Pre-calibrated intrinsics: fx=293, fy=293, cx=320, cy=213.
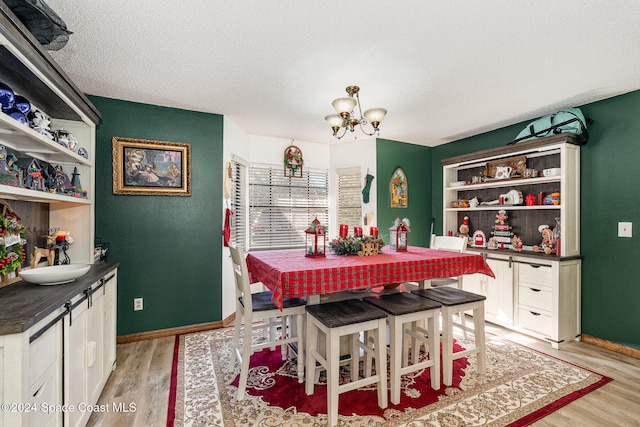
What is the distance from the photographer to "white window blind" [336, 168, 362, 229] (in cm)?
473

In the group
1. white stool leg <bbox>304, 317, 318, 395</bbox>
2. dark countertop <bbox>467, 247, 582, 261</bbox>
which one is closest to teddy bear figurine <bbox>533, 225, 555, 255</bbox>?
dark countertop <bbox>467, 247, 582, 261</bbox>

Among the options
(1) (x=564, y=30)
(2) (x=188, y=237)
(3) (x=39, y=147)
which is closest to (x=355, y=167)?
(2) (x=188, y=237)

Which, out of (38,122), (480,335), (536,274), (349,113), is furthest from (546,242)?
(38,122)

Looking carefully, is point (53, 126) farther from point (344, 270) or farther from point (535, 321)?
point (535, 321)

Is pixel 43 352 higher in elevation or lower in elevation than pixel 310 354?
higher

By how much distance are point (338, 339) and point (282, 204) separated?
3.03 m

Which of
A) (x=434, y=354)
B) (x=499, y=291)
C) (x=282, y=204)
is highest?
(x=282, y=204)

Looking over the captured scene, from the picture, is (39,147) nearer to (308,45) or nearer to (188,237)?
(188,237)

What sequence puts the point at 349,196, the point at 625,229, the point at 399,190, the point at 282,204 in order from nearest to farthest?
the point at 625,229
the point at 282,204
the point at 399,190
the point at 349,196

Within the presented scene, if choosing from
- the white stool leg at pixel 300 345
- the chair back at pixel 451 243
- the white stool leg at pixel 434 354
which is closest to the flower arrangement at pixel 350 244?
the white stool leg at pixel 300 345

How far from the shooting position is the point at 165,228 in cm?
324

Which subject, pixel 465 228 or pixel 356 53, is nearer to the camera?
pixel 356 53

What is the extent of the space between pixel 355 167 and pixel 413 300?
2.81m

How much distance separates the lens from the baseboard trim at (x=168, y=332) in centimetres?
304
